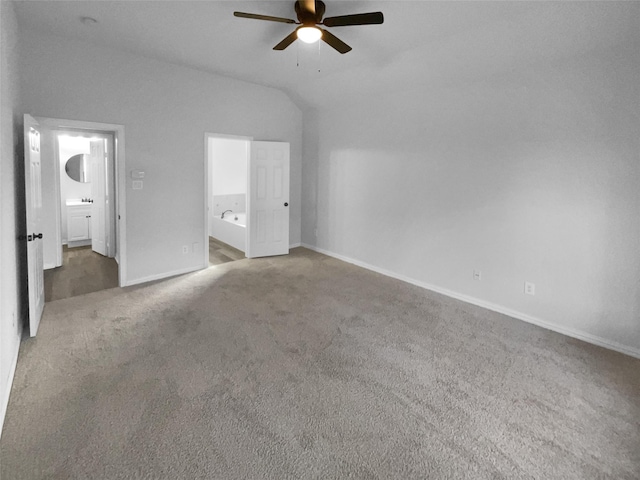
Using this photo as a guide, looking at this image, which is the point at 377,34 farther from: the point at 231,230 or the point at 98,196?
the point at 98,196

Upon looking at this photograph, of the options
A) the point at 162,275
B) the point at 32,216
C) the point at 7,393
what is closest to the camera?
the point at 7,393

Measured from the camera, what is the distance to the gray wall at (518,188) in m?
3.10

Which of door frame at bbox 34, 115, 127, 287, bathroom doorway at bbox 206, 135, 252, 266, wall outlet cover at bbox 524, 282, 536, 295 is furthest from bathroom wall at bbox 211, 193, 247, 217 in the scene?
wall outlet cover at bbox 524, 282, 536, 295

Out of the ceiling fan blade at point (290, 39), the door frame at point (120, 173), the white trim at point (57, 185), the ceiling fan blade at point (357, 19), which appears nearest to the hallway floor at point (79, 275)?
the white trim at point (57, 185)

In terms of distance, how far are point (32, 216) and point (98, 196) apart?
3304 millimetres

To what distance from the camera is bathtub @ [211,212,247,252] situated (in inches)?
259

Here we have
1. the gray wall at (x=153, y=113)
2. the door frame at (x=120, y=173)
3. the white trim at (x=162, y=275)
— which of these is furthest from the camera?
the white trim at (x=162, y=275)

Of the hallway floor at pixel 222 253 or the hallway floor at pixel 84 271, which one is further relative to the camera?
the hallway floor at pixel 222 253

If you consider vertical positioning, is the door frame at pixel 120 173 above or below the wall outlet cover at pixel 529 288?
above

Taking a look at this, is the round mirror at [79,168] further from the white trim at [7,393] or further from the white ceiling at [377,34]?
the white trim at [7,393]

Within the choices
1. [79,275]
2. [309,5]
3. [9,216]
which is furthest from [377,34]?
[79,275]

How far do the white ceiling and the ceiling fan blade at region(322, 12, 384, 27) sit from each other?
0.39 m

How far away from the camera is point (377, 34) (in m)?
→ 3.50

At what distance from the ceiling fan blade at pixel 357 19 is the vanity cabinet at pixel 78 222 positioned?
5925mm
